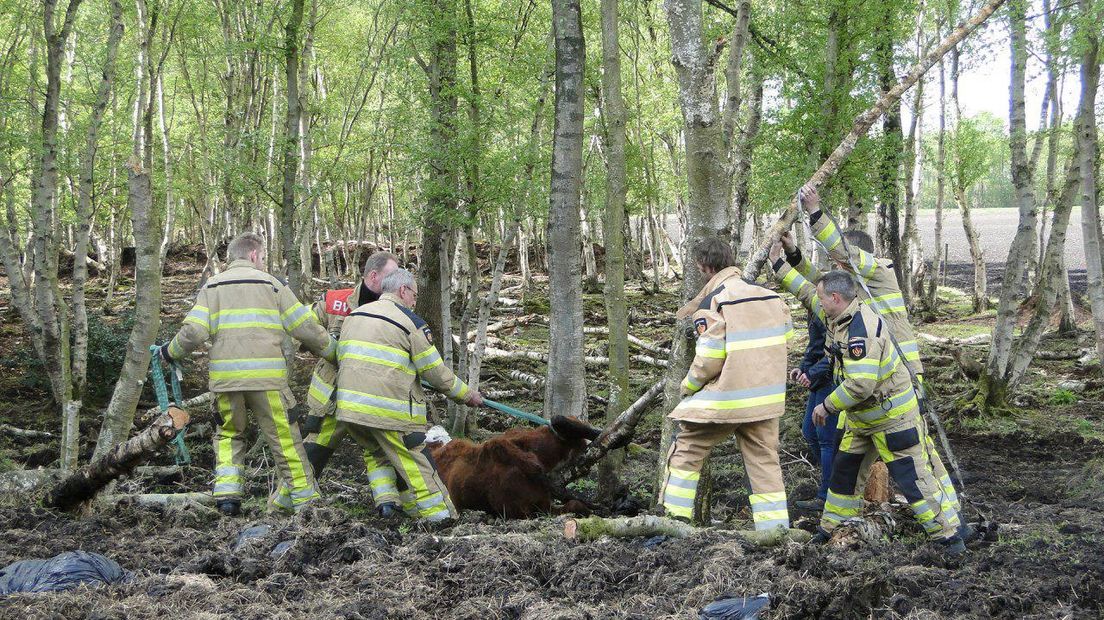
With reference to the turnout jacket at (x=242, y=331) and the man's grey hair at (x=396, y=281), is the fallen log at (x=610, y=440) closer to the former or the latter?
the man's grey hair at (x=396, y=281)

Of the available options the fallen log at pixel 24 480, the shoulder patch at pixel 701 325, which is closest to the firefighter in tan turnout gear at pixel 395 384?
the shoulder patch at pixel 701 325

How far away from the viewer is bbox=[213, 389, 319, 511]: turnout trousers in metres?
6.13

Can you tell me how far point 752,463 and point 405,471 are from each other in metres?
2.41

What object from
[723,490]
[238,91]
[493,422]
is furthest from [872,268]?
[238,91]

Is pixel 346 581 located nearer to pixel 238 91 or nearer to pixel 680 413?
pixel 680 413

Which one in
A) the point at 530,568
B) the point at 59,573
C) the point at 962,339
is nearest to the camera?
the point at 59,573

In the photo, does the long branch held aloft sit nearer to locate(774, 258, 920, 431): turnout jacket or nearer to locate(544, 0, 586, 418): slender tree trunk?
locate(774, 258, 920, 431): turnout jacket

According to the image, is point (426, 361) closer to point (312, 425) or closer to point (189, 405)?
point (312, 425)

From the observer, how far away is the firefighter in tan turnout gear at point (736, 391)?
492 centimetres

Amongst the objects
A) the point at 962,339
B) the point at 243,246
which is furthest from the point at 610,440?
the point at 962,339

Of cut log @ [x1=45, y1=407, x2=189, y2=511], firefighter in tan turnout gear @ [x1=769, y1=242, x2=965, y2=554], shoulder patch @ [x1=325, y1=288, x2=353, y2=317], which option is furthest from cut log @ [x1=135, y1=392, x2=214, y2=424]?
firefighter in tan turnout gear @ [x1=769, y1=242, x2=965, y2=554]

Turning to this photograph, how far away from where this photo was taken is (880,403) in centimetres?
523

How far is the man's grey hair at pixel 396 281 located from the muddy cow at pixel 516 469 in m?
1.41

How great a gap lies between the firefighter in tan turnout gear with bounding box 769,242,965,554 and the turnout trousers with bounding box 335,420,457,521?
2.62m
